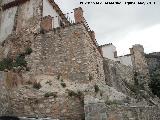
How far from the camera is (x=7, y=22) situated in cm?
2362

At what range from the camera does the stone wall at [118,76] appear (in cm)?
2597

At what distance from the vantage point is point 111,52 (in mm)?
38469

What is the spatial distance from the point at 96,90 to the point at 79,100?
2029mm

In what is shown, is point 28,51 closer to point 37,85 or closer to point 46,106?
point 37,85

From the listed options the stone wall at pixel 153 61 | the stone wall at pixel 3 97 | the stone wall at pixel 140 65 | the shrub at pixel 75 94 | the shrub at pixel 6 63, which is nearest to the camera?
the stone wall at pixel 3 97

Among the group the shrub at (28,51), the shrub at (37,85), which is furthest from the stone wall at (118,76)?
the shrub at (37,85)

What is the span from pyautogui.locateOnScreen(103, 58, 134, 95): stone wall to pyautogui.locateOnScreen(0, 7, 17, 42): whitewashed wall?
873cm

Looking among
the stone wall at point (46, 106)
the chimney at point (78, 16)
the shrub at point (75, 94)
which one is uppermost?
the chimney at point (78, 16)

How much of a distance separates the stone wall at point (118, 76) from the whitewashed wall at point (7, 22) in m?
8.73

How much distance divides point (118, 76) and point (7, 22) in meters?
12.0

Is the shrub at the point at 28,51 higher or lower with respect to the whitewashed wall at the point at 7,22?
lower

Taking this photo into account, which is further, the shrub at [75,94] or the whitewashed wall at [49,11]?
the whitewashed wall at [49,11]

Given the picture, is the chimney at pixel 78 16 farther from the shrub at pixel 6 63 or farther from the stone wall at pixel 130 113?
the stone wall at pixel 130 113

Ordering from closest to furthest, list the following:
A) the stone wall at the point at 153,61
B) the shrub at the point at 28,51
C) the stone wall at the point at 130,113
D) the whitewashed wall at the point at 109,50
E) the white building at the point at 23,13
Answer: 1. the stone wall at the point at 130,113
2. the shrub at the point at 28,51
3. the white building at the point at 23,13
4. the stone wall at the point at 153,61
5. the whitewashed wall at the point at 109,50
